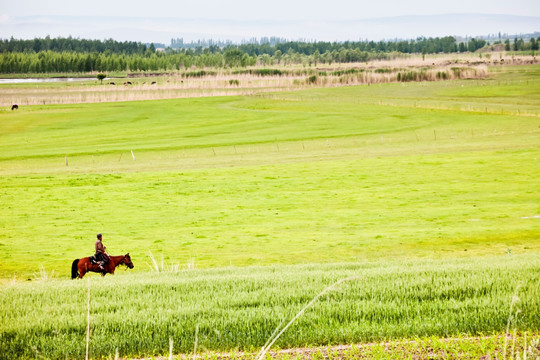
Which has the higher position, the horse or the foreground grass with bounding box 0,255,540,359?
the foreground grass with bounding box 0,255,540,359

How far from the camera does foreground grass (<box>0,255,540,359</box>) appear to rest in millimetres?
8391

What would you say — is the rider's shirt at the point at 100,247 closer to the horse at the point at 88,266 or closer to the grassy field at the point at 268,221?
the horse at the point at 88,266

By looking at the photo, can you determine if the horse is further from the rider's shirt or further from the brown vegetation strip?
the brown vegetation strip

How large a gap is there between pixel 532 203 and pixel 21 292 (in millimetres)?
24881

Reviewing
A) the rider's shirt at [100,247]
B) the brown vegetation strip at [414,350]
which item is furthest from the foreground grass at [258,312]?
the rider's shirt at [100,247]

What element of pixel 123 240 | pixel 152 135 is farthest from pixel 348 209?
pixel 152 135

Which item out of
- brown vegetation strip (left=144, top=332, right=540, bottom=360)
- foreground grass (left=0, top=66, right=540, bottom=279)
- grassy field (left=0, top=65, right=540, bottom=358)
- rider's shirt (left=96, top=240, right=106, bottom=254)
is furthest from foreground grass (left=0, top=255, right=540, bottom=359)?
foreground grass (left=0, top=66, right=540, bottom=279)

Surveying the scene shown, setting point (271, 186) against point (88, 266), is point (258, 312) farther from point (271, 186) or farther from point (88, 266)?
point (271, 186)

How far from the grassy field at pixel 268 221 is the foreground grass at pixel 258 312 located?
1.4 inches

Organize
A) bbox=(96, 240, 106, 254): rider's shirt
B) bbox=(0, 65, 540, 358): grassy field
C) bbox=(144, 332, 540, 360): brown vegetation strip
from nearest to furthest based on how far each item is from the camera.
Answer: bbox=(144, 332, 540, 360): brown vegetation strip
bbox=(0, 65, 540, 358): grassy field
bbox=(96, 240, 106, 254): rider's shirt

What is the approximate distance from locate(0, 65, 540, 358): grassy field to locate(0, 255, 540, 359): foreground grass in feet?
0.12

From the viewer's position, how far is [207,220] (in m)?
30.0

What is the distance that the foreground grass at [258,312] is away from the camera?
839cm

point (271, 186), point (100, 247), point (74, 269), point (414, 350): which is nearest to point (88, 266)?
point (74, 269)
